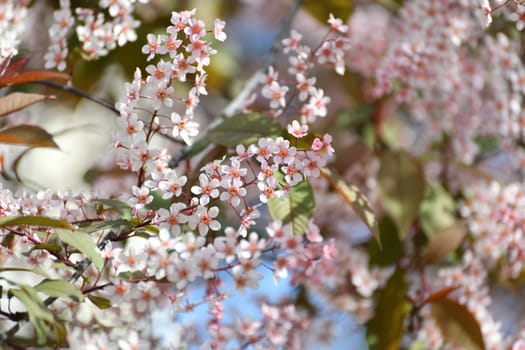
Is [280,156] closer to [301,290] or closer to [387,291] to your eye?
[387,291]

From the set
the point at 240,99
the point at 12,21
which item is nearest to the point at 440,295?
the point at 240,99

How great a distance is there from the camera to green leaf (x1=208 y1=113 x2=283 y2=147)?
1.13 metres

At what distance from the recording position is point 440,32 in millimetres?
1656

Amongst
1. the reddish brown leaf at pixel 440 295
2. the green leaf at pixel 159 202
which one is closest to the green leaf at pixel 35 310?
the green leaf at pixel 159 202

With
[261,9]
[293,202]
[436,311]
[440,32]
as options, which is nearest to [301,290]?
[436,311]

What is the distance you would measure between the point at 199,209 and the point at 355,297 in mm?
990

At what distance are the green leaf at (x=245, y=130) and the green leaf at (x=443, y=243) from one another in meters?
0.54

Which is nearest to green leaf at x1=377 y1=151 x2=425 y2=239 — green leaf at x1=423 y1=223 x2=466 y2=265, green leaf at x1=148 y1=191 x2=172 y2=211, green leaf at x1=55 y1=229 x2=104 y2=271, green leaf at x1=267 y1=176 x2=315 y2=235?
green leaf at x1=423 y1=223 x2=466 y2=265

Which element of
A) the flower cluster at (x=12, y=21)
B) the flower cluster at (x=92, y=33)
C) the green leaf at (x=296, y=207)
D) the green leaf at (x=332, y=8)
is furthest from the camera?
the green leaf at (x=332, y=8)

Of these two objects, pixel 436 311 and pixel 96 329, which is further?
pixel 436 311

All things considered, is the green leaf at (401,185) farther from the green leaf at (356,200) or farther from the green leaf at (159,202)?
the green leaf at (159,202)

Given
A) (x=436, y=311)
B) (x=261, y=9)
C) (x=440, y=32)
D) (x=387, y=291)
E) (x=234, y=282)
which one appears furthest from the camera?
(x=261, y=9)

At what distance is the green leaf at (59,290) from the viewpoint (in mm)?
859

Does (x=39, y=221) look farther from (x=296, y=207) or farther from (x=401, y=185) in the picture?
(x=401, y=185)
